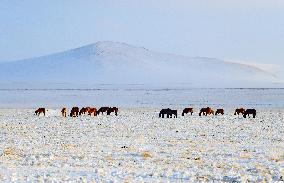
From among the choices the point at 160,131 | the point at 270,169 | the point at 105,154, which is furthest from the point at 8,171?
the point at 160,131

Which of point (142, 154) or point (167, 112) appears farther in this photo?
point (167, 112)

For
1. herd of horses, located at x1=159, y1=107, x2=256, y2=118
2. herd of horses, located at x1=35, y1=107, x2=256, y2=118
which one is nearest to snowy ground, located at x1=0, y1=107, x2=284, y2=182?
herd of horses, located at x1=159, y1=107, x2=256, y2=118

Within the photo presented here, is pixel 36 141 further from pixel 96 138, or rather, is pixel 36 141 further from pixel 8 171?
pixel 8 171

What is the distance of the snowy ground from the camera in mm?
13281

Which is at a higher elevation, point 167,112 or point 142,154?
point 167,112

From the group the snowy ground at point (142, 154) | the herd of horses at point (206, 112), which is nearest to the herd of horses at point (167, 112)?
the herd of horses at point (206, 112)

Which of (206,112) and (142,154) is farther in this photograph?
(206,112)

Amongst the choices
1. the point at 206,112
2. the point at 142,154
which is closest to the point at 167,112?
the point at 206,112

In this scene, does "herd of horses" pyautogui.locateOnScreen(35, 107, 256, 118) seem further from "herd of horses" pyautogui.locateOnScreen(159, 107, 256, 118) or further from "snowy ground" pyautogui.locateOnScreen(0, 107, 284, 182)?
"snowy ground" pyautogui.locateOnScreen(0, 107, 284, 182)

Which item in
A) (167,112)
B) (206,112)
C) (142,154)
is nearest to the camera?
(142,154)

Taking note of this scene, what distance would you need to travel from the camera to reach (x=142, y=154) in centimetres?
1723

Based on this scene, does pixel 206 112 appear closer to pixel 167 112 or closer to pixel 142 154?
pixel 167 112

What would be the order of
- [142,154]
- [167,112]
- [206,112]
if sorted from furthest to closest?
1. [206,112]
2. [167,112]
3. [142,154]

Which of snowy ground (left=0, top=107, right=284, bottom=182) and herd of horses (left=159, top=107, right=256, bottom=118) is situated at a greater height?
herd of horses (left=159, top=107, right=256, bottom=118)
